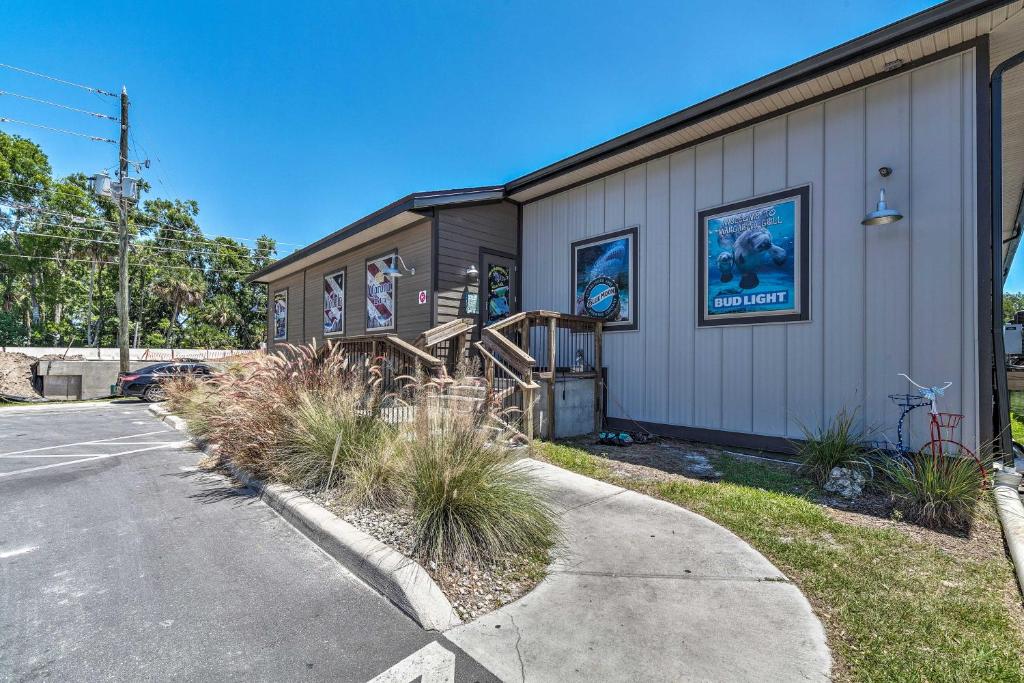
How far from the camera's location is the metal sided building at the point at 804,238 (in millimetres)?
5195

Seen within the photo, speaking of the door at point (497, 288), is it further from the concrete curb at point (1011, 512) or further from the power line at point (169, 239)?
Answer: the power line at point (169, 239)

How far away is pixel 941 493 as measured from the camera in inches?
158

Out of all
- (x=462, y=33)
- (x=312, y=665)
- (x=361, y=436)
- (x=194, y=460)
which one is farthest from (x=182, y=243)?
(x=312, y=665)

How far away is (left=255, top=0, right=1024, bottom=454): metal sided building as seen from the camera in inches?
205

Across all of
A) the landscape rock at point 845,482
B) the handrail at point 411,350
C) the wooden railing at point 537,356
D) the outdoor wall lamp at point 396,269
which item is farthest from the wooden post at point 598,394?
the outdoor wall lamp at point 396,269

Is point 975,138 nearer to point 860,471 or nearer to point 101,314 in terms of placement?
point 860,471

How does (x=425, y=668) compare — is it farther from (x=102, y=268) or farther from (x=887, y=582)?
(x=102, y=268)

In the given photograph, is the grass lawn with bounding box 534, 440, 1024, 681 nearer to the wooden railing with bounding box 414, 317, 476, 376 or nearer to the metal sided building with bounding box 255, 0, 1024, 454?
the metal sided building with bounding box 255, 0, 1024, 454

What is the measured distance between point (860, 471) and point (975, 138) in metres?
3.88

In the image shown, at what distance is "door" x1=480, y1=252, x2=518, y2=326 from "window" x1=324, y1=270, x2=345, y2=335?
216 inches

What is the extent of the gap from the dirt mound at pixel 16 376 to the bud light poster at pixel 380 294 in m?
14.8

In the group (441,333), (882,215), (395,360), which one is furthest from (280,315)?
(882,215)

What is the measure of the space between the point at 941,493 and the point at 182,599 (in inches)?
226

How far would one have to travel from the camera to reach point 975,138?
203 inches
